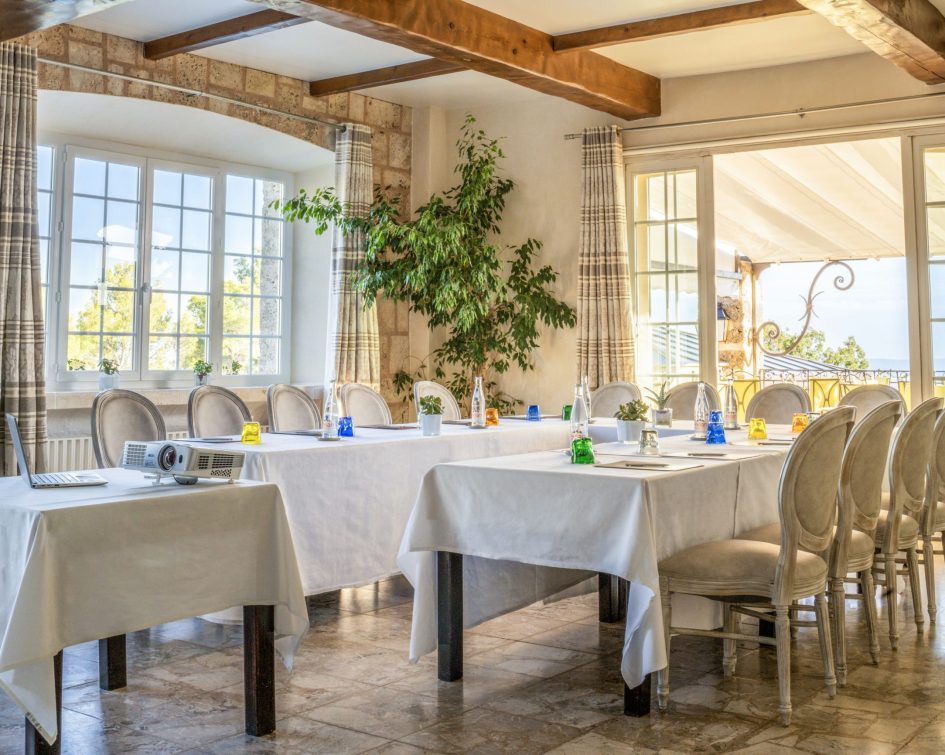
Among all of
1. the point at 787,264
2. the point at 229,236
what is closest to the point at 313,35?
the point at 229,236

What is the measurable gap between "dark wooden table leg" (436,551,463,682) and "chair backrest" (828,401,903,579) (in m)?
1.28

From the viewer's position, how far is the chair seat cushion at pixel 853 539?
→ 344 cm

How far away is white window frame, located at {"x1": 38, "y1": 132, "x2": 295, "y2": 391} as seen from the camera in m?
6.31

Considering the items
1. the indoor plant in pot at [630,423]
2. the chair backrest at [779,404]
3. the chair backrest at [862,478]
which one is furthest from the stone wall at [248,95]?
the chair backrest at [862,478]

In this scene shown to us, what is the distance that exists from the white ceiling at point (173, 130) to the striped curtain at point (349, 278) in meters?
0.23

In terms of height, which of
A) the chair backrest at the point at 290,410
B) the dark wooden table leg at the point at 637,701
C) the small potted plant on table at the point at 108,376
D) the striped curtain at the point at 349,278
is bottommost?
the dark wooden table leg at the point at 637,701

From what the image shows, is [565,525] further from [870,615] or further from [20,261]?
[20,261]

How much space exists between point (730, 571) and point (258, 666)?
1.43m

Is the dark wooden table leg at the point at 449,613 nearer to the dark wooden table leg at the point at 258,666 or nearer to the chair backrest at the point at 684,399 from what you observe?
the dark wooden table leg at the point at 258,666

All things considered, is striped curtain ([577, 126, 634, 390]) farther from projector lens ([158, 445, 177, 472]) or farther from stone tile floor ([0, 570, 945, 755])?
projector lens ([158, 445, 177, 472])

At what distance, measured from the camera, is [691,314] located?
7121 mm

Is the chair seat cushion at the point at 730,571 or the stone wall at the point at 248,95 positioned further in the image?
the stone wall at the point at 248,95

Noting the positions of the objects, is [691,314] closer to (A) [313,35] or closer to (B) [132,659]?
(A) [313,35]

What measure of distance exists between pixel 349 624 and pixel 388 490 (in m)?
0.59
